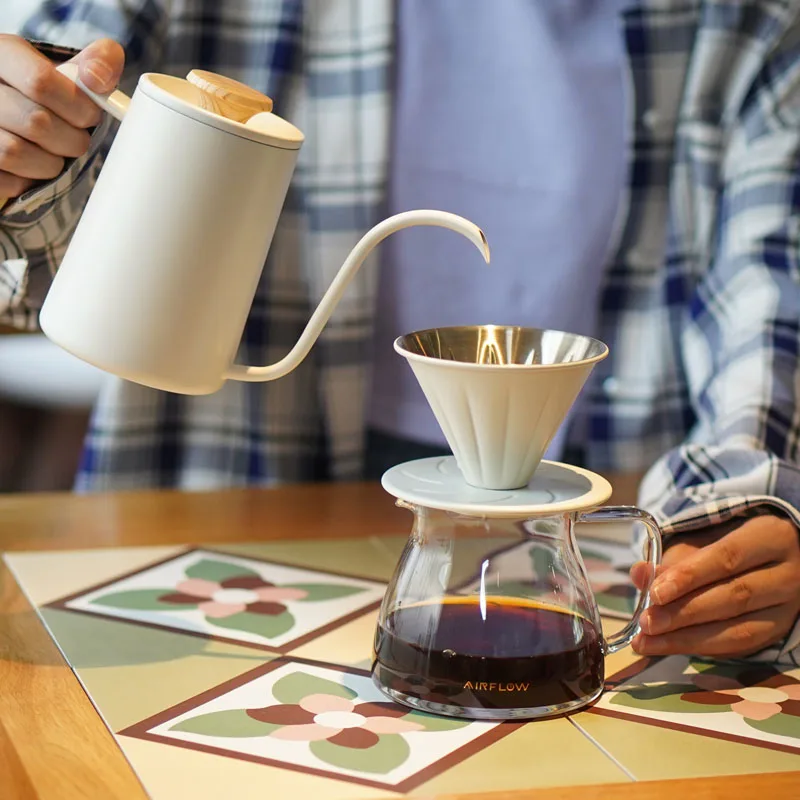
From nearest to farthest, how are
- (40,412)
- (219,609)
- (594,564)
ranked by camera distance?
(219,609) < (594,564) < (40,412)

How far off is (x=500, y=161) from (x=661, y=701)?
0.78 metres

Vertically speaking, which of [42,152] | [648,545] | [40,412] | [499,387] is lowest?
[40,412]

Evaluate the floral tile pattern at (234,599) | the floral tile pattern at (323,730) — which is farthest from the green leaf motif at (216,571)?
the floral tile pattern at (323,730)

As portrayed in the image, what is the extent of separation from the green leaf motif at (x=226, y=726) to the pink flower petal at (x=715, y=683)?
10.6 inches

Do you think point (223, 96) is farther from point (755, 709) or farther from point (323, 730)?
point (755, 709)

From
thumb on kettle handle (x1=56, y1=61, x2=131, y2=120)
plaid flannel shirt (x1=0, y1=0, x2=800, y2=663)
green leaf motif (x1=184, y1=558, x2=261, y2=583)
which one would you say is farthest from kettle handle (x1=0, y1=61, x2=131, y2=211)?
plaid flannel shirt (x1=0, y1=0, x2=800, y2=663)

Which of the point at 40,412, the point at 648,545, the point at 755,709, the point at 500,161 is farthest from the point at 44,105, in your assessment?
the point at 40,412

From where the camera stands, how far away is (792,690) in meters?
0.69

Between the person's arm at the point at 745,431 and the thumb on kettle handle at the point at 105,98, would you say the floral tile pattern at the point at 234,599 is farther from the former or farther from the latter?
the thumb on kettle handle at the point at 105,98

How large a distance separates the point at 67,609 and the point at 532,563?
35 cm

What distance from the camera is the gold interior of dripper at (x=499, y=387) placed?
0.57 meters

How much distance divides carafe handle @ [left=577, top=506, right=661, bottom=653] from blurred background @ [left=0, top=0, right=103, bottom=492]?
6.56 ft

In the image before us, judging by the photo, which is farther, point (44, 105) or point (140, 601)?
point (140, 601)

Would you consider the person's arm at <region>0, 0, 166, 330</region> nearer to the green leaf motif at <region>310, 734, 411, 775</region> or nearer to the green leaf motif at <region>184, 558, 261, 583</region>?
the green leaf motif at <region>184, 558, 261, 583</region>
